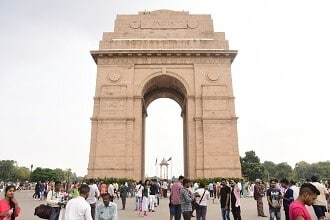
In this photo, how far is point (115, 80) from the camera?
104 feet

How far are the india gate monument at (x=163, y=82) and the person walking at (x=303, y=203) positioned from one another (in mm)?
24929

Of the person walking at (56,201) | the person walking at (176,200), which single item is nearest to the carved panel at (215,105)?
the person walking at (176,200)

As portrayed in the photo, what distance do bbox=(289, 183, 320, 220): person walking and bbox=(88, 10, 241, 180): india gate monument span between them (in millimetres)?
24929

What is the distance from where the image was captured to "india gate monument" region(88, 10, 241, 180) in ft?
96.4

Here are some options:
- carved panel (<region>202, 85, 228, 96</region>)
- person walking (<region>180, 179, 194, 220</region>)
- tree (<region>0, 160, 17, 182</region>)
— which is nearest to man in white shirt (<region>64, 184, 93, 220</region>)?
person walking (<region>180, 179, 194, 220</region>)

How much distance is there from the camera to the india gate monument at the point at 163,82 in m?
29.4

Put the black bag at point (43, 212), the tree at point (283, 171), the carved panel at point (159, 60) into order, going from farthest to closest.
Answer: the tree at point (283, 171) → the carved panel at point (159, 60) → the black bag at point (43, 212)

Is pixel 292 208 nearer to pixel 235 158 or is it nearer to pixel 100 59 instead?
pixel 235 158

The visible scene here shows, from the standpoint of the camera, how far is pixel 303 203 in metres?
4.22

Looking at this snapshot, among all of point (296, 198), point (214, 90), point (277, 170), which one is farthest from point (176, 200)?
point (277, 170)

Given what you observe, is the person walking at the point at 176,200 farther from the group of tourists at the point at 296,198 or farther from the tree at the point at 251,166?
the tree at the point at 251,166

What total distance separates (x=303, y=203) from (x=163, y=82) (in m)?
30.9

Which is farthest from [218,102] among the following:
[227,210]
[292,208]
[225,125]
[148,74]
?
[292,208]

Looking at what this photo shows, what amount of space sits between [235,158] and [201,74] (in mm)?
8325
